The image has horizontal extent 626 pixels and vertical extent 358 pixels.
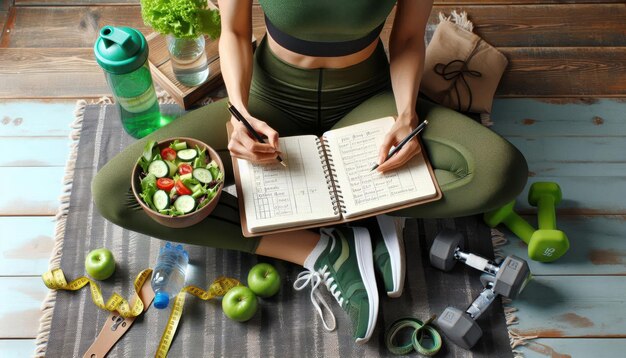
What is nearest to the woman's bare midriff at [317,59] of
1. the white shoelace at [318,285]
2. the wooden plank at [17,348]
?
the white shoelace at [318,285]

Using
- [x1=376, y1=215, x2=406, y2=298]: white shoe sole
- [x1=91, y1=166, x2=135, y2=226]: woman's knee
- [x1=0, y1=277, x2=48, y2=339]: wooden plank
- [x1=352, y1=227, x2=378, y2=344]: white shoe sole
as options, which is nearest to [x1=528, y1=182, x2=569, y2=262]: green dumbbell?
[x1=376, y1=215, x2=406, y2=298]: white shoe sole

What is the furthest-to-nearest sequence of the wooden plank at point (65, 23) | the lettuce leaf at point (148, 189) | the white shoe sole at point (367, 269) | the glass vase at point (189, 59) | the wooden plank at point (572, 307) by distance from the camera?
the wooden plank at point (65, 23) → the glass vase at point (189, 59) → the wooden plank at point (572, 307) → the white shoe sole at point (367, 269) → the lettuce leaf at point (148, 189)

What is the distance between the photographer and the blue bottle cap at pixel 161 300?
2092 mm

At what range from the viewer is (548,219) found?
2.24 metres

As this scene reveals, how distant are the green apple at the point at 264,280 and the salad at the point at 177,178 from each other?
388mm

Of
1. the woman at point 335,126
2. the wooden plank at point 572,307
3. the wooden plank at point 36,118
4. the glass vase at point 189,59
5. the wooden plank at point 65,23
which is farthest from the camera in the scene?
the wooden plank at point 65,23

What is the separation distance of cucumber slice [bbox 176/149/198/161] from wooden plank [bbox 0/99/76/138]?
80 cm

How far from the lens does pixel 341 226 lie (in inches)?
88.2

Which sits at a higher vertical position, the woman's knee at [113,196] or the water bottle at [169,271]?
the woman's knee at [113,196]

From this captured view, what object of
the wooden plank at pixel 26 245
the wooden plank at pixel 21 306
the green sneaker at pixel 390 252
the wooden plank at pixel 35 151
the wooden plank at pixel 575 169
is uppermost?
the wooden plank at pixel 575 169

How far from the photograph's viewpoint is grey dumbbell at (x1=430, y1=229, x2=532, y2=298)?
6.81 feet

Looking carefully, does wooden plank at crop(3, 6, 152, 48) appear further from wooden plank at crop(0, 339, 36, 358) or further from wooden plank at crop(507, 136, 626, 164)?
wooden plank at crop(507, 136, 626, 164)

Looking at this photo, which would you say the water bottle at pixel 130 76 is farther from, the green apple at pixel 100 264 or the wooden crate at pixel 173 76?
the green apple at pixel 100 264

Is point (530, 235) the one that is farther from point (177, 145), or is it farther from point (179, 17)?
point (179, 17)
